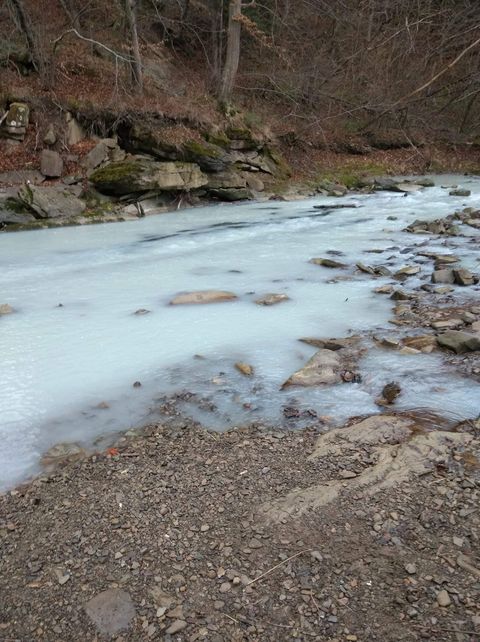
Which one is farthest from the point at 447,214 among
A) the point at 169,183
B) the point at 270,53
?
the point at 270,53

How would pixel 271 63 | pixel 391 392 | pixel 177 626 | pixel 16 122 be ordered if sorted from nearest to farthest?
1. pixel 177 626
2. pixel 391 392
3. pixel 16 122
4. pixel 271 63

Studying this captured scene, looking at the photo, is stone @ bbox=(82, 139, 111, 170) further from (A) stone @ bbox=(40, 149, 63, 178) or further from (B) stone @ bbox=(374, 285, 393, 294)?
(B) stone @ bbox=(374, 285, 393, 294)

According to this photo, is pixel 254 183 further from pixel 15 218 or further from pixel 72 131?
pixel 15 218

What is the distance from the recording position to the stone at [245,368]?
178 inches

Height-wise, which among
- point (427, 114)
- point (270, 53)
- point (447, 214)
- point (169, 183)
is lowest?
point (447, 214)

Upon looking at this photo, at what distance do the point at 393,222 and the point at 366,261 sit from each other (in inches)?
173

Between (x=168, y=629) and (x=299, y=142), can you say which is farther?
(x=299, y=142)

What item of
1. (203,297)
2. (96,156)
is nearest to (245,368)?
(203,297)

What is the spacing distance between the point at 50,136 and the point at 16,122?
3.33 ft

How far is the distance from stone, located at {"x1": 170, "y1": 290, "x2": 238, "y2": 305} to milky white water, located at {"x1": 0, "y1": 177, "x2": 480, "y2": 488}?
0.49ft

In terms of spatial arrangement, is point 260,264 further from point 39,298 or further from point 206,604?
point 206,604

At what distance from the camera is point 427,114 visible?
318cm

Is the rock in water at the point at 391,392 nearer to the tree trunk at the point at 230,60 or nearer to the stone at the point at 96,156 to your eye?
the stone at the point at 96,156

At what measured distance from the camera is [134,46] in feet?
56.7
